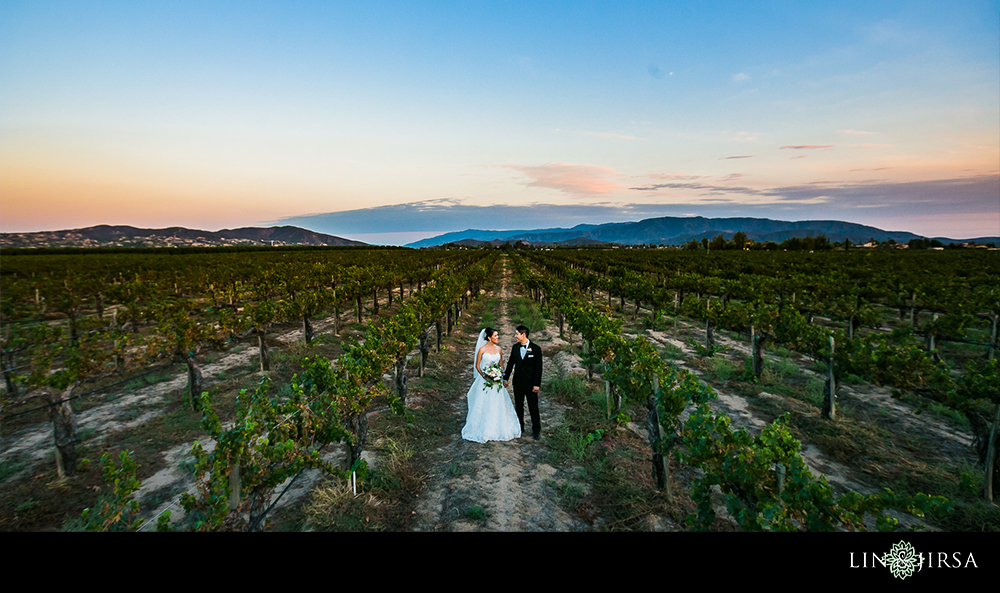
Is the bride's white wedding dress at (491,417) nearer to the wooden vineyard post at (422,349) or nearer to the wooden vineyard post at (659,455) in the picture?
the wooden vineyard post at (659,455)

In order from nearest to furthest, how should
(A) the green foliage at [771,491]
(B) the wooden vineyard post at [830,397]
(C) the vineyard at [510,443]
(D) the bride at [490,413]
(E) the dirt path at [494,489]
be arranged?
(A) the green foliage at [771,491] < (C) the vineyard at [510,443] < (E) the dirt path at [494,489] < (D) the bride at [490,413] < (B) the wooden vineyard post at [830,397]

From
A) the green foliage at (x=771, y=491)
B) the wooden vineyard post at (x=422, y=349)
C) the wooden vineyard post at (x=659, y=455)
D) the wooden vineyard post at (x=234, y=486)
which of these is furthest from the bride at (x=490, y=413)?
the wooden vineyard post at (x=422, y=349)

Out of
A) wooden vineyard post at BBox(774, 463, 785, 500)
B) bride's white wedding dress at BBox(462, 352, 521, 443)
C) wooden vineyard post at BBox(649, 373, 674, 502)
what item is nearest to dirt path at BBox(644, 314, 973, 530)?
wooden vineyard post at BBox(649, 373, 674, 502)

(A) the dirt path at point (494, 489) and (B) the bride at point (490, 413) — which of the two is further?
(B) the bride at point (490, 413)

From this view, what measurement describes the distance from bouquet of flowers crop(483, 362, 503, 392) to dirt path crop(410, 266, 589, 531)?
1382mm

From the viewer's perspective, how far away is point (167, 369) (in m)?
12.1

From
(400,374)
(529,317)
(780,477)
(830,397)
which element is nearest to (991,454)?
(830,397)

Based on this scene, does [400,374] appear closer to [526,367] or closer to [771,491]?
[526,367]
